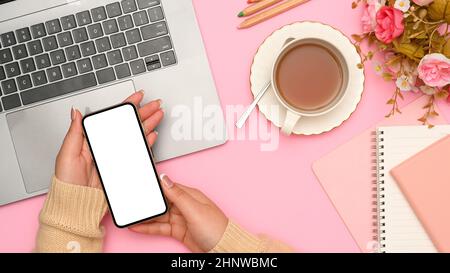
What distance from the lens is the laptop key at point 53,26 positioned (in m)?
0.75

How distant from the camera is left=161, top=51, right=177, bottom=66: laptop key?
29.3 inches

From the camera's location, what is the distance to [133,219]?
739 mm

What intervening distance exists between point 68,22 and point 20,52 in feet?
0.33

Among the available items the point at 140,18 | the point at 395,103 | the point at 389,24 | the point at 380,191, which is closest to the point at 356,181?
the point at 380,191

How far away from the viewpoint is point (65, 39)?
75 cm

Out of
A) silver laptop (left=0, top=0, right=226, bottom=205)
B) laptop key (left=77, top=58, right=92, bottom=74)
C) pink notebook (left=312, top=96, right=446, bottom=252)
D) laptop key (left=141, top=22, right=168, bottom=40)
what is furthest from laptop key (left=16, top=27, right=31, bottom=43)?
pink notebook (left=312, top=96, right=446, bottom=252)

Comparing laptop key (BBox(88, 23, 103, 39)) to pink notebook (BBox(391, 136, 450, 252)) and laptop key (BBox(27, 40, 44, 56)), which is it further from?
pink notebook (BBox(391, 136, 450, 252))

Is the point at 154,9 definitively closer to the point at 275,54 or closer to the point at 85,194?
the point at 275,54

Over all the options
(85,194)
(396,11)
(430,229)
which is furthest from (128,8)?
(430,229)

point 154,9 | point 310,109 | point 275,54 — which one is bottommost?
point 310,109

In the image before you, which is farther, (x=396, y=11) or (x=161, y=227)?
(x=161, y=227)

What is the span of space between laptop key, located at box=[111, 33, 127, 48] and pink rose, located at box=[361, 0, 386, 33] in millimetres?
416

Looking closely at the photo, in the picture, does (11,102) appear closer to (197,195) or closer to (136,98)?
(136,98)

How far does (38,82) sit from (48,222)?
25 centimetres
